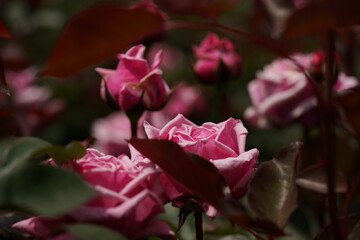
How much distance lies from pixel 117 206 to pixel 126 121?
100 centimetres

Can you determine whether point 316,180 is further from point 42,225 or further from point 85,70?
point 85,70

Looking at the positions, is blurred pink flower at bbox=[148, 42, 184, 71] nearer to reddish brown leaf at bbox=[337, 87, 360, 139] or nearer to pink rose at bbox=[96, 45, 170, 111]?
pink rose at bbox=[96, 45, 170, 111]

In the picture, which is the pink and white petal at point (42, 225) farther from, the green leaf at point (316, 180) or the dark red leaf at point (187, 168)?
the green leaf at point (316, 180)

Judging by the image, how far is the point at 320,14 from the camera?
0.43 metres

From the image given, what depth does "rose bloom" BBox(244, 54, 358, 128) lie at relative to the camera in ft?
3.15

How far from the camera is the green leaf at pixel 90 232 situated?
0.40m

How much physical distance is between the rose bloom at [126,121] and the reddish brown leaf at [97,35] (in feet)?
2.78

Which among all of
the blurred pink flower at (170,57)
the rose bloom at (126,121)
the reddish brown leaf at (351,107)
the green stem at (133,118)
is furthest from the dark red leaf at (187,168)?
the blurred pink flower at (170,57)

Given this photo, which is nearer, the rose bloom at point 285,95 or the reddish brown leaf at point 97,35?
the reddish brown leaf at point 97,35

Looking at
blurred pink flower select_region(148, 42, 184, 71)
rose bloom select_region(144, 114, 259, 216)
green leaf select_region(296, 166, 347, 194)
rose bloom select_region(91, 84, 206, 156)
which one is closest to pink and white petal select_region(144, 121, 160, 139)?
rose bloom select_region(144, 114, 259, 216)

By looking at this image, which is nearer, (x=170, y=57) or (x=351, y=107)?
(x=351, y=107)

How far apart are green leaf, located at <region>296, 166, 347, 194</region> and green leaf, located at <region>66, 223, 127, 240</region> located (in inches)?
7.3

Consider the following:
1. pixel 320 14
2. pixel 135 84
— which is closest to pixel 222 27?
pixel 320 14

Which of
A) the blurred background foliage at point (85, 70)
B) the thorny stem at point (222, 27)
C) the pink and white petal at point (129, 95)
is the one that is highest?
the thorny stem at point (222, 27)
